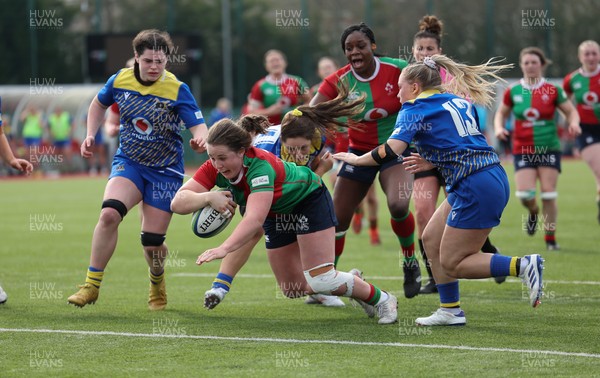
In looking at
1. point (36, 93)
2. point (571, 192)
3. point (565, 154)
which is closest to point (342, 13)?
point (565, 154)

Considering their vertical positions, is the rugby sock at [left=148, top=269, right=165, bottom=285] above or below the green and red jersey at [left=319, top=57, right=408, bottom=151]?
below

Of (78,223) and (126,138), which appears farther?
(78,223)

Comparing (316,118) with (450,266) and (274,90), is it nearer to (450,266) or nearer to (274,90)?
(450,266)

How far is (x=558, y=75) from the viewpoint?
39.8 metres

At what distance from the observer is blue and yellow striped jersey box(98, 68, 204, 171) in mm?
7676

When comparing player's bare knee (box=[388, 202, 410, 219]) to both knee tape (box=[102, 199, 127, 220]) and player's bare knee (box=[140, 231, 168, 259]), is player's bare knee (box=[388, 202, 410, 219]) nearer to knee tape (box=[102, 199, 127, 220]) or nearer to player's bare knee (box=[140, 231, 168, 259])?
player's bare knee (box=[140, 231, 168, 259])

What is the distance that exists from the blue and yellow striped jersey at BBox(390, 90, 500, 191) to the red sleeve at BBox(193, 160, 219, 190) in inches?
47.9

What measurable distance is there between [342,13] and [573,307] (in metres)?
39.9

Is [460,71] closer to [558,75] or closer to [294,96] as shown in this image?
[294,96]

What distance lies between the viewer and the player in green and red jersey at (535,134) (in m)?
11.3

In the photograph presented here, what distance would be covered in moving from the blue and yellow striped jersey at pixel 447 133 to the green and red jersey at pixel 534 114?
5.01m

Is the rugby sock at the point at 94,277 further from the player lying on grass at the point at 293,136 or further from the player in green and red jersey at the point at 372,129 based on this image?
the player in green and red jersey at the point at 372,129

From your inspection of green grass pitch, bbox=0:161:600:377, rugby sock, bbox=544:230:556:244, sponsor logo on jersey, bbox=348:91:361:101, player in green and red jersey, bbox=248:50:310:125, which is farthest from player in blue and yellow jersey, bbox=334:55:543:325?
player in green and red jersey, bbox=248:50:310:125

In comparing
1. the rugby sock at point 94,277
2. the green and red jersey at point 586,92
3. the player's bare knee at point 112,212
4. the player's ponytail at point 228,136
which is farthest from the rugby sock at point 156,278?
the green and red jersey at point 586,92
